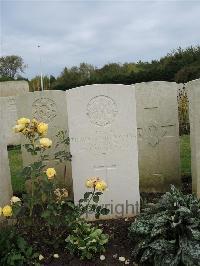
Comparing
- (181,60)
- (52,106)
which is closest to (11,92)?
(52,106)

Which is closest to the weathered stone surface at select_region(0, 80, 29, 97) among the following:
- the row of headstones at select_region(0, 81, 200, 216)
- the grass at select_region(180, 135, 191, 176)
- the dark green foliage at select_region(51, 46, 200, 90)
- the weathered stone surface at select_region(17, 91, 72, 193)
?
the grass at select_region(180, 135, 191, 176)

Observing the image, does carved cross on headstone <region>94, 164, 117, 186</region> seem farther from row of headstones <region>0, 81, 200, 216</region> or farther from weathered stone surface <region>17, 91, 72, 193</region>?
weathered stone surface <region>17, 91, 72, 193</region>

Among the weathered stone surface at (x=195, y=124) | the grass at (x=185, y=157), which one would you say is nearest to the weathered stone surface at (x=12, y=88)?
the grass at (x=185, y=157)

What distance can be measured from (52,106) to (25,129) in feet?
7.53

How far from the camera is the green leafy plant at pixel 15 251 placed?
375 cm

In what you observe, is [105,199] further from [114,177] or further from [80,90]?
[80,90]

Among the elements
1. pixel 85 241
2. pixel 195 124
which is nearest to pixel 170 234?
pixel 85 241

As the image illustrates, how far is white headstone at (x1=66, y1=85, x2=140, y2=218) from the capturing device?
470cm

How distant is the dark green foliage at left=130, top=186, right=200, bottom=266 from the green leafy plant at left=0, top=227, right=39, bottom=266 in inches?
37.8

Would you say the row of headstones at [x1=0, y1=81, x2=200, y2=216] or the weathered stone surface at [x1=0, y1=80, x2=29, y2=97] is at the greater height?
the weathered stone surface at [x1=0, y1=80, x2=29, y2=97]

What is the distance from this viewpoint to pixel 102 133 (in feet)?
15.5

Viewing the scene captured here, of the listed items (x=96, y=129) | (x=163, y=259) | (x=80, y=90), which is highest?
(x=80, y=90)

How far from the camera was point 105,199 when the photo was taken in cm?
484

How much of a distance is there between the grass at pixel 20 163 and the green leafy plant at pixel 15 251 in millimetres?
1379
